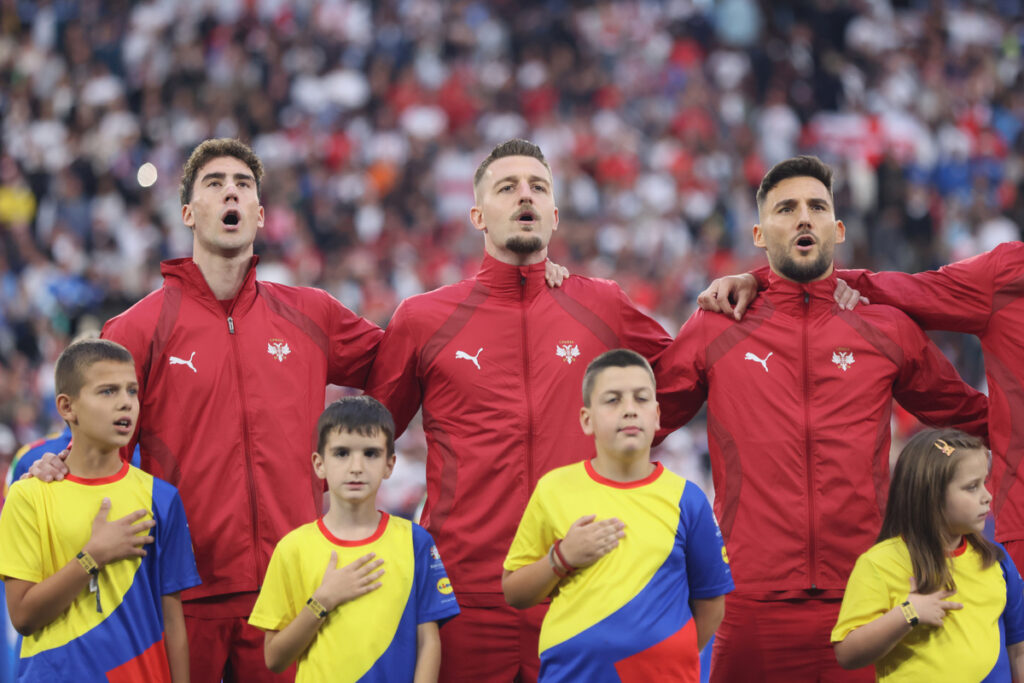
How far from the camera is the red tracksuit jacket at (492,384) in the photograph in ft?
17.4

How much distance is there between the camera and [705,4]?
2089 centimetres

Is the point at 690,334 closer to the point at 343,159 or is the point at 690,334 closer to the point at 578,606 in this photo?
the point at 578,606

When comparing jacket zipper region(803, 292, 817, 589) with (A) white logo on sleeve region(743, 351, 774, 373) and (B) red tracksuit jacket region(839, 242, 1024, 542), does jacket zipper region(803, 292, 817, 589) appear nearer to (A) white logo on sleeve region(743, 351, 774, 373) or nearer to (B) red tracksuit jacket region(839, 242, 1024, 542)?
(A) white logo on sleeve region(743, 351, 774, 373)

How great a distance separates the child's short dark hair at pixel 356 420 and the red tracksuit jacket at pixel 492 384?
1.84 ft

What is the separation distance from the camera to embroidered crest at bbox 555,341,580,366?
546cm

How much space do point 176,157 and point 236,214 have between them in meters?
13.2

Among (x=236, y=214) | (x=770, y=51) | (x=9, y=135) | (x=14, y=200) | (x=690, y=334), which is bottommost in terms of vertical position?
(x=690, y=334)

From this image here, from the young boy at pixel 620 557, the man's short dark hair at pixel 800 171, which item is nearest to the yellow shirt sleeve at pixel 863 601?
the young boy at pixel 620 557

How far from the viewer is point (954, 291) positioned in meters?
5.55

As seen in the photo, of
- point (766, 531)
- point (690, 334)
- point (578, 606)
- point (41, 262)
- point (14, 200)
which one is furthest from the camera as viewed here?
point (14, 200)

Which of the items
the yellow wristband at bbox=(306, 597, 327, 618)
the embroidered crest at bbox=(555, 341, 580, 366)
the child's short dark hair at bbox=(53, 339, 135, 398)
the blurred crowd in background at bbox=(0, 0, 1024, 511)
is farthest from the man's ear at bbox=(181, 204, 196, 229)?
the blurred crowd in background at bbox=(0, 0, 1024, 511)

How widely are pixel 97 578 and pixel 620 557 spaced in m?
1.91

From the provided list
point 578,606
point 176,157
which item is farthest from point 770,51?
point 578,606

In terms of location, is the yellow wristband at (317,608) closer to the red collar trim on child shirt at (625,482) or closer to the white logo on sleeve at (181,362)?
the red collar trim on child shirt at (625,482)
